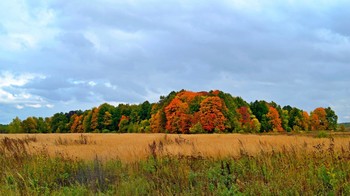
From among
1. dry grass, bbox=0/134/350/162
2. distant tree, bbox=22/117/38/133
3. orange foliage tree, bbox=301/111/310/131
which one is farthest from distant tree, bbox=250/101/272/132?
dry grass, bbox=0/134/350/162

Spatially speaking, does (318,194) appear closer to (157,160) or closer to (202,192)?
(202,192)

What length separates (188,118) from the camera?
6203cm

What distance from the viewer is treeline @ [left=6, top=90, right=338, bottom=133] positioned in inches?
2350

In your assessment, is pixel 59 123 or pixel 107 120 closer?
pixel 107 120

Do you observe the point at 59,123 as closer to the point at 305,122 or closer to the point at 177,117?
the point at 177,117

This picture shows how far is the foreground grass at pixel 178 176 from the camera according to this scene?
626 cm

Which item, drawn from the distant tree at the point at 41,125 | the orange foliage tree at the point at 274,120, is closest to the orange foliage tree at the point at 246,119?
the orange foliage tree at the point at 274,120

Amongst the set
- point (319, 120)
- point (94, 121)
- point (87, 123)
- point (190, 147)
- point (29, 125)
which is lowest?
point (190, 147)

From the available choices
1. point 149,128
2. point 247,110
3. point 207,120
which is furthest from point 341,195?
point 247,110

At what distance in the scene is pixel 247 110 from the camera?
248 feet

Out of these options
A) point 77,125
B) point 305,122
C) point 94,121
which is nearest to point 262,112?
point 305,122

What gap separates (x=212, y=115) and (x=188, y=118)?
559 centimetres

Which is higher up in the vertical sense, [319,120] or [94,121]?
[319,120]

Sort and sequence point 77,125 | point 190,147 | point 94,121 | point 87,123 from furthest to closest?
point 77,125, point 87,123, point 94,121, point 190,147
